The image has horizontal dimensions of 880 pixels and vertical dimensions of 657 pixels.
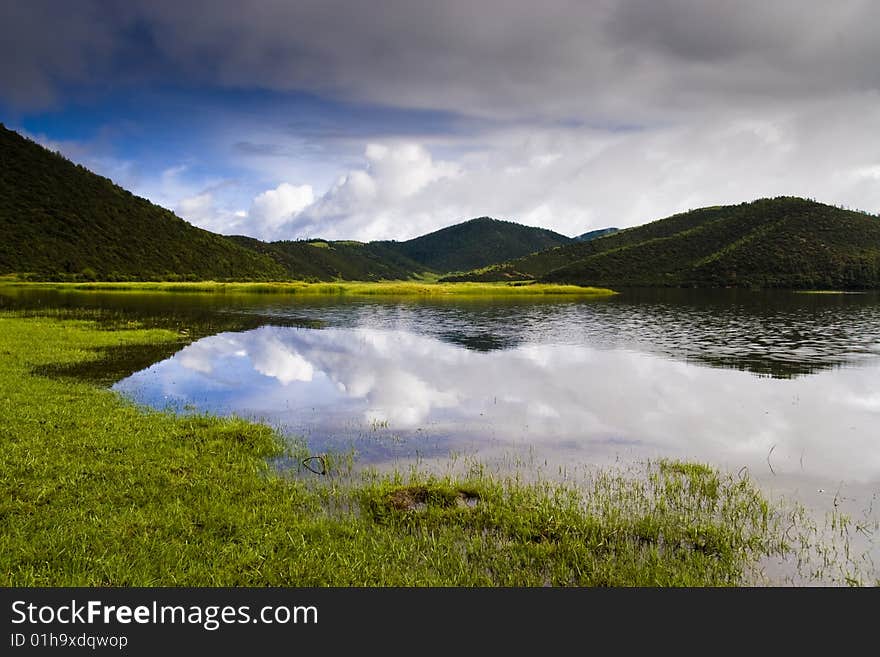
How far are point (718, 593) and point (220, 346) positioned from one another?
38064mm

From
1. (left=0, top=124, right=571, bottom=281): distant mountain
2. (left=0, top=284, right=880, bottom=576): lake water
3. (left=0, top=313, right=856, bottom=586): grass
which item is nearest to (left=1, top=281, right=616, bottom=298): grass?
(left=0, top=124, right=571, bottom=281): distant mountain

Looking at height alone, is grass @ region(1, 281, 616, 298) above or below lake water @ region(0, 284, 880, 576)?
above

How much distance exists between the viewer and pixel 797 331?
53.2 metres

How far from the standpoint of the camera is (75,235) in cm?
16675

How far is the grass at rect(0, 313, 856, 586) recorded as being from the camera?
8984 millimetres

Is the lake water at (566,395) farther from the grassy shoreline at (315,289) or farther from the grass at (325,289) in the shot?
the grassy shoreline at (315,289)

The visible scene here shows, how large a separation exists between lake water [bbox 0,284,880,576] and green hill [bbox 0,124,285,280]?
134262mm

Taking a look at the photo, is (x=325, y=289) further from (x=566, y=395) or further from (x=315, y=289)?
(x=566, y=395)

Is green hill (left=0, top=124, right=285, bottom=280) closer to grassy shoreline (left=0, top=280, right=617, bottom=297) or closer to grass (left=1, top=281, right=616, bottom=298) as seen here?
grassy shoreline (left=0, top=280, right=617, bottom=297)

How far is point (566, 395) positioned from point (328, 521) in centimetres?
1688

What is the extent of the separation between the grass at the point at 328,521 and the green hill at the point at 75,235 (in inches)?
6106

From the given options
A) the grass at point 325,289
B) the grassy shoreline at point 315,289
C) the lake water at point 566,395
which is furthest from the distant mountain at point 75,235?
the lake water at point 566,395

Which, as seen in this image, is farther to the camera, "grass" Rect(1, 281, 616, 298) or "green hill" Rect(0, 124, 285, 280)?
"green hill" Rect(0, 124, 285, 280)

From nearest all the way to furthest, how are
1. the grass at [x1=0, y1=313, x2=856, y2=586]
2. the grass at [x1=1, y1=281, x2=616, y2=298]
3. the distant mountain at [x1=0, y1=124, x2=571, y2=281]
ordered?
1. the grass at [x1=0, y1=313, x2=856, y2=586]
2. the grass at [x1=1, y1=281, x2=616, y2=298]
3. the distant mountain at [x1=0, y1=124, x2=571, y2=281]
